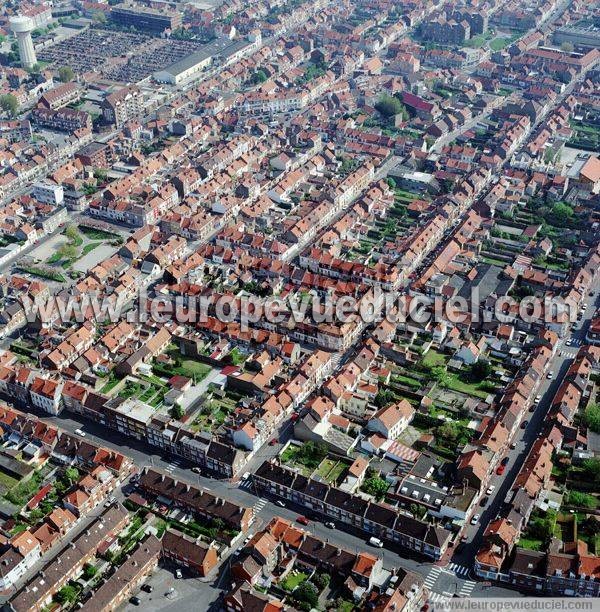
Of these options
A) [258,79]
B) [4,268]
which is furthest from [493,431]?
[258,79]

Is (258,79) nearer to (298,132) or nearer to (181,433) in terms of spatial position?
(298,132)

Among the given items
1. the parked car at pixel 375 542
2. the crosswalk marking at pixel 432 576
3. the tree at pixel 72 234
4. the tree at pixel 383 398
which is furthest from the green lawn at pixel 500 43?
the crosswalk marking at pixel 432 576

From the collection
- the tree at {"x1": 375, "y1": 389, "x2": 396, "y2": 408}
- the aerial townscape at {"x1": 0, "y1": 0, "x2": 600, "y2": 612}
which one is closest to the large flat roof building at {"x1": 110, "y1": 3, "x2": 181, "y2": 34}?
the aerial townscape at {"x1": 0, "y1": 0, "x2": 600, "y2": 612}

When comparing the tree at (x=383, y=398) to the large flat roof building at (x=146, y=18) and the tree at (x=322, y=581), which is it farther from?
the large flat roof building at (x=146, y=18)

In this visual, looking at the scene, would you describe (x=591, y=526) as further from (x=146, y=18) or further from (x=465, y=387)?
(x=146, y=18)

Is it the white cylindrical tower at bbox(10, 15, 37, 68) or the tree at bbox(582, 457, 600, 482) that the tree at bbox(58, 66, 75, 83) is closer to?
the white cylindrical tower at bbox(10, 15, 37, 68)
